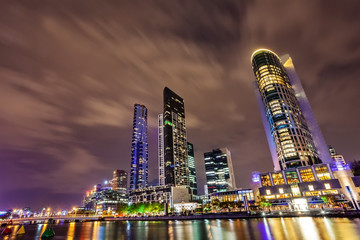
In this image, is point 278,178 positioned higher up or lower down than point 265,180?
higher up

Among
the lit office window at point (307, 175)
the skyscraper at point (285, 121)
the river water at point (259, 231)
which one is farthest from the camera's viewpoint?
the skyscraper at point (285, 121)

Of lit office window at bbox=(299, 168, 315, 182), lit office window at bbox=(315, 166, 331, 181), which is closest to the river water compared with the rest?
lit office window at bbox=(299, 168, 315, 182)

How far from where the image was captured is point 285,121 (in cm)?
15812

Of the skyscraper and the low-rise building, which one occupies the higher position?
Result: the skyscraper

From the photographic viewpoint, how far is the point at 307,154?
145m

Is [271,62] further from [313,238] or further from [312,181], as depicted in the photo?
[313,238]

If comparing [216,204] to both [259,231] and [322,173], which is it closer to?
[322,173]

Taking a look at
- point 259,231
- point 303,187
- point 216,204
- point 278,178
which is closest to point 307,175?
point 303,187

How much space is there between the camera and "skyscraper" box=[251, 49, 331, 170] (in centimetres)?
14750

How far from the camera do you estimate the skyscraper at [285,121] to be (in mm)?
147500

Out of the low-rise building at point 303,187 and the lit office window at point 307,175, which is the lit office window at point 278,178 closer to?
the low-rise building at point 303,187

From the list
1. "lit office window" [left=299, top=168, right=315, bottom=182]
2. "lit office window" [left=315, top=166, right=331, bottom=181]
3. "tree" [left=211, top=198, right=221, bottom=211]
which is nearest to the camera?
"lit office window" [left=315, top=166, right=331, bottom=181]

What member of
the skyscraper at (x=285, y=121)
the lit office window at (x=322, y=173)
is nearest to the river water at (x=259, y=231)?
the lit office window at (x=322, y=173)

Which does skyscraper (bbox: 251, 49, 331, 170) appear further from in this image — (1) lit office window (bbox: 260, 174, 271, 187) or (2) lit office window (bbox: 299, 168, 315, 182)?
(1) lit office window (bbox: 260, 174, 271, 187)
